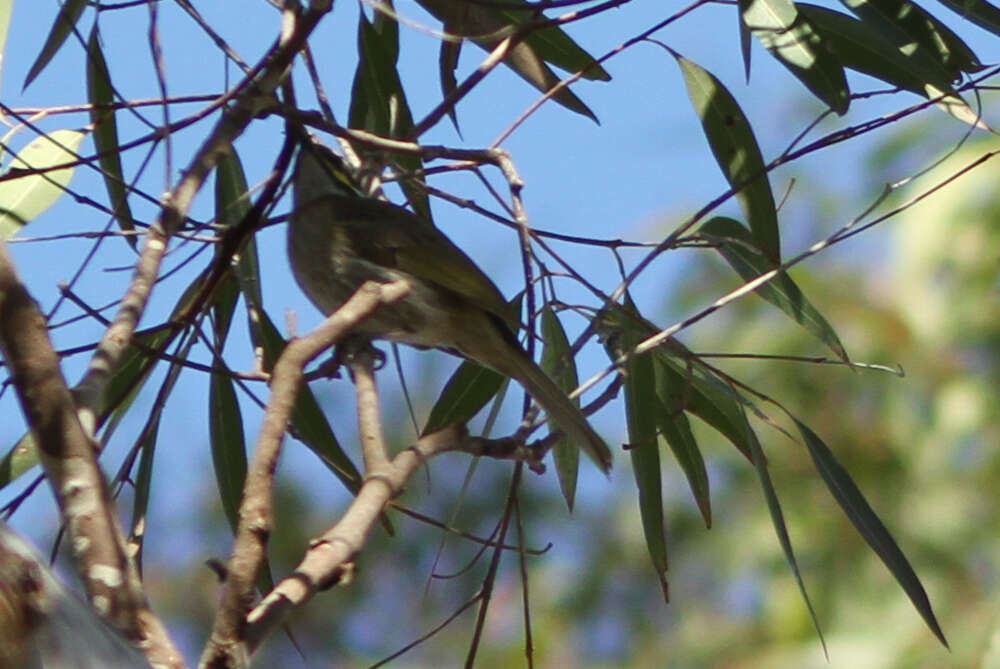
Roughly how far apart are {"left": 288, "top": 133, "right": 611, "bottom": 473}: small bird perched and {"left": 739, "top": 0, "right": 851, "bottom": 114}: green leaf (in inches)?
28.1

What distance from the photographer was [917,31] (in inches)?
100

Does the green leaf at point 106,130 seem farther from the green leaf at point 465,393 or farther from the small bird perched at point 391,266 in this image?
the green leaf at point 465,393

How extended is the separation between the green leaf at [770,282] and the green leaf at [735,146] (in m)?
0.04

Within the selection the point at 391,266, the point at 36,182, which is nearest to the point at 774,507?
the point at 391,266

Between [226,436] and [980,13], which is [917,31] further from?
[226,436]

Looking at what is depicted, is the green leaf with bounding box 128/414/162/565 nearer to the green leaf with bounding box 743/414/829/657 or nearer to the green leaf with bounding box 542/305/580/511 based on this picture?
the green leaf with bounding box 542/305/580/511

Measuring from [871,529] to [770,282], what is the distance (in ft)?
1.56

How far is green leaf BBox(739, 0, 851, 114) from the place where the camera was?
2.46 metres

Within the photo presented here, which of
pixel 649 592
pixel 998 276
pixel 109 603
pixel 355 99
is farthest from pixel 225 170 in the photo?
pixel 649 592

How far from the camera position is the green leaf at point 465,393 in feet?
9.27

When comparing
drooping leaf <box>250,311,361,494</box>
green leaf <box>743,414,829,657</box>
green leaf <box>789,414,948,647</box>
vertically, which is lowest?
green leaf <box>789,414,948,647</box>

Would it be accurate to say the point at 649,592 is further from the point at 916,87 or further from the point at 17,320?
the point at 17,320

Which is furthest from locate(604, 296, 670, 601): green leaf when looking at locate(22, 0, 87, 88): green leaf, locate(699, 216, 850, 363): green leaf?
locate(22, 0, 87, 88): green leaf

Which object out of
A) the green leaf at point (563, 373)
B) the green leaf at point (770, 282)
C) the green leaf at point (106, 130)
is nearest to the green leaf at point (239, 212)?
the green leaf at point (106, 130)
